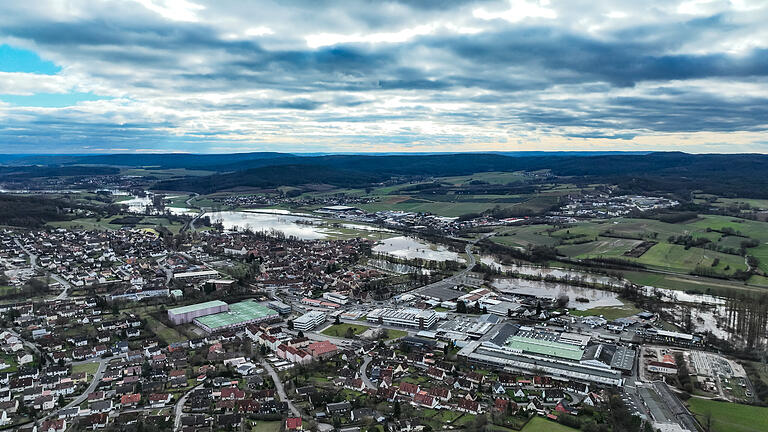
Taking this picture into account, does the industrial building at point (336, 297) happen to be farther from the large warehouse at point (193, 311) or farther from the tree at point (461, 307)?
the tree at point (461, 307)

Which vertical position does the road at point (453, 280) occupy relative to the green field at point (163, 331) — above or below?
below

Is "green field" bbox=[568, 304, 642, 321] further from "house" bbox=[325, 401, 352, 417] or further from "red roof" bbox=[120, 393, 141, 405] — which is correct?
"red roof" bbox=[120, 393, 141, 405]

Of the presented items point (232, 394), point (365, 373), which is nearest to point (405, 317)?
point (365, 373)

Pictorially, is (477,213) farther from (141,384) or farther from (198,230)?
(141,384)

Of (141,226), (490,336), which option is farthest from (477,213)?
(490,336)

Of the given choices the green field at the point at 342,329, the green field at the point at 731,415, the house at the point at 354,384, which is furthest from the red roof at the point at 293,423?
the green field at the point at 731,415

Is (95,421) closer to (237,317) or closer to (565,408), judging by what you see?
(237,317)
